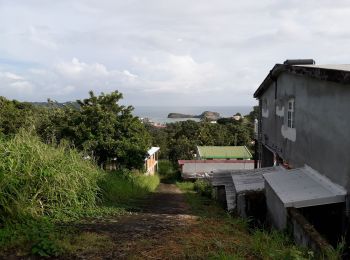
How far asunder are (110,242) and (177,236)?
1218mm

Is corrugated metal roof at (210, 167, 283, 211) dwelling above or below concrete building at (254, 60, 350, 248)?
below

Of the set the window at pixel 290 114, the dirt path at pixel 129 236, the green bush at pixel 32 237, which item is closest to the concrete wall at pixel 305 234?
the dirt path at pixel 129 236

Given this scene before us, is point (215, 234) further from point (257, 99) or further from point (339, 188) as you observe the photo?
point (257, 99)

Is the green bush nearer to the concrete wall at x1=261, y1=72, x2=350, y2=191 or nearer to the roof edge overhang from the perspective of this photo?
the concrete wall at x1=261, y1=72, x2=350, y2=191

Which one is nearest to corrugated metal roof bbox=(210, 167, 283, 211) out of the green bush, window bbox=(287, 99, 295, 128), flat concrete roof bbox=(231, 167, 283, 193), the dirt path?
flat concrete roof bbox=(231, 167, 283, 193)

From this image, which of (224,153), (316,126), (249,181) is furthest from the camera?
(224,153)

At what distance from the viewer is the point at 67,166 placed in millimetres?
9484

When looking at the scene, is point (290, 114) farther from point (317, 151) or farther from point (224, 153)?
point (224, 153)

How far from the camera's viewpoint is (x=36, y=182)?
8195 millimetres

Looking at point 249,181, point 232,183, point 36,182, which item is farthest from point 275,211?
point 232,183

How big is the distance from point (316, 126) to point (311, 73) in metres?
1.44

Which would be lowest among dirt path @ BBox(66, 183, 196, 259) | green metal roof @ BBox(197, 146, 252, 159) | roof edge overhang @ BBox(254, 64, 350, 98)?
green metal roof @ BBox(197, 146, 252, 159)

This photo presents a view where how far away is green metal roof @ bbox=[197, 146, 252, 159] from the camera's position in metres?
40.7

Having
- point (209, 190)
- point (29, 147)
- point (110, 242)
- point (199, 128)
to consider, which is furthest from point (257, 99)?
point (199, 128)
